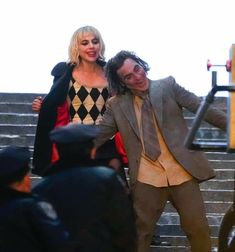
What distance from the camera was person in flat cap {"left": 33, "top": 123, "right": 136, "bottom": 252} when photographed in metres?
5.91

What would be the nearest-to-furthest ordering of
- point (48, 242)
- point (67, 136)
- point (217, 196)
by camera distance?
point (48, 242) < point (67, 136) < point (217, 196)

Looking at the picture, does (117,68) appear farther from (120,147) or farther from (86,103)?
(120,147)

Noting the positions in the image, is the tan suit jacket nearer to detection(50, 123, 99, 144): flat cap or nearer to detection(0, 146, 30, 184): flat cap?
detection(50, 123, 99, 144): flat cap

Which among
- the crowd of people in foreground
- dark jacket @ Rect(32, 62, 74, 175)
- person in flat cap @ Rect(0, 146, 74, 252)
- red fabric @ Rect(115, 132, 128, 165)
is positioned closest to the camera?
person in flat cap @ Rect(0, 146, 74, 252)

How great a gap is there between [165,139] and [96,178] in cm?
190

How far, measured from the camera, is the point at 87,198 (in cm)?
593

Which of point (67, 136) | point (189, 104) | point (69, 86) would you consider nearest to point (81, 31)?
point (69, 86)

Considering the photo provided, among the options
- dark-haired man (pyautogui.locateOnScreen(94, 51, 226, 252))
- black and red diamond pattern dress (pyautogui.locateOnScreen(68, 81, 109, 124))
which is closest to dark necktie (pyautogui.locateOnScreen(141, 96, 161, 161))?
dark-haired man (pyautogui.locateOnScreen(94, 51, 226, 252))

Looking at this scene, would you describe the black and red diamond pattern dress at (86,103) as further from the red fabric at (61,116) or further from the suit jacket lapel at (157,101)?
the suit jacket lapel at (157,101)

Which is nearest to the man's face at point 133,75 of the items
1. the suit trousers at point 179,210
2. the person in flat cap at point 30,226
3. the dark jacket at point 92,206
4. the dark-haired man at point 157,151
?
the dark-haired man at point 157,151

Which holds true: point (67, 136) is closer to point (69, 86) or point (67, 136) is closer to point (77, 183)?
point (77, 183)

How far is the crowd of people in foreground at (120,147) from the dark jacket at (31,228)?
0.19m

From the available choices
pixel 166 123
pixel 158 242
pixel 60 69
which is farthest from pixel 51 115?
pixel 158 242

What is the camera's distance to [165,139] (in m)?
7.81
